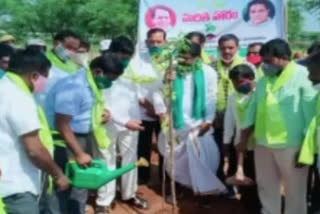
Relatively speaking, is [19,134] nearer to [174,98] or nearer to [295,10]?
[174,98]

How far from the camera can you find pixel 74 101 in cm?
498

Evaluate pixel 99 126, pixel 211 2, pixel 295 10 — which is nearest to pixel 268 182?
pixel 99 126

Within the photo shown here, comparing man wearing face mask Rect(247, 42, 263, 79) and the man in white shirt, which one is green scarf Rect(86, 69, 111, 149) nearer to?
the man in white shirt

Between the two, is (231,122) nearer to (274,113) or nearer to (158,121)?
(274,113)

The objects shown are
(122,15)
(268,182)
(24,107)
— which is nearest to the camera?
(24,107)

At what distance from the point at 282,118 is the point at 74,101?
1.79 meters

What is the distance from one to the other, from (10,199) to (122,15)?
65.5ft

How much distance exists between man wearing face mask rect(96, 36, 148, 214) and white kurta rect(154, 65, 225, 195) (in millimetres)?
375

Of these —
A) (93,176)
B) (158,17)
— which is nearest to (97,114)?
(93,176)

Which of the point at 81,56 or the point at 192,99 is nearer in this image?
the point at 81,56

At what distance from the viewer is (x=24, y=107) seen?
370cm

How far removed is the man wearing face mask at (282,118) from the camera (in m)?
5.33

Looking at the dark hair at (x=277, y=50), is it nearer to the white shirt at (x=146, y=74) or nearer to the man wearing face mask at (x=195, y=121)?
the man wearing face mask at (x=195, y=121)

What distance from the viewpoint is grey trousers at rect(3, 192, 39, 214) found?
3.85 meters
